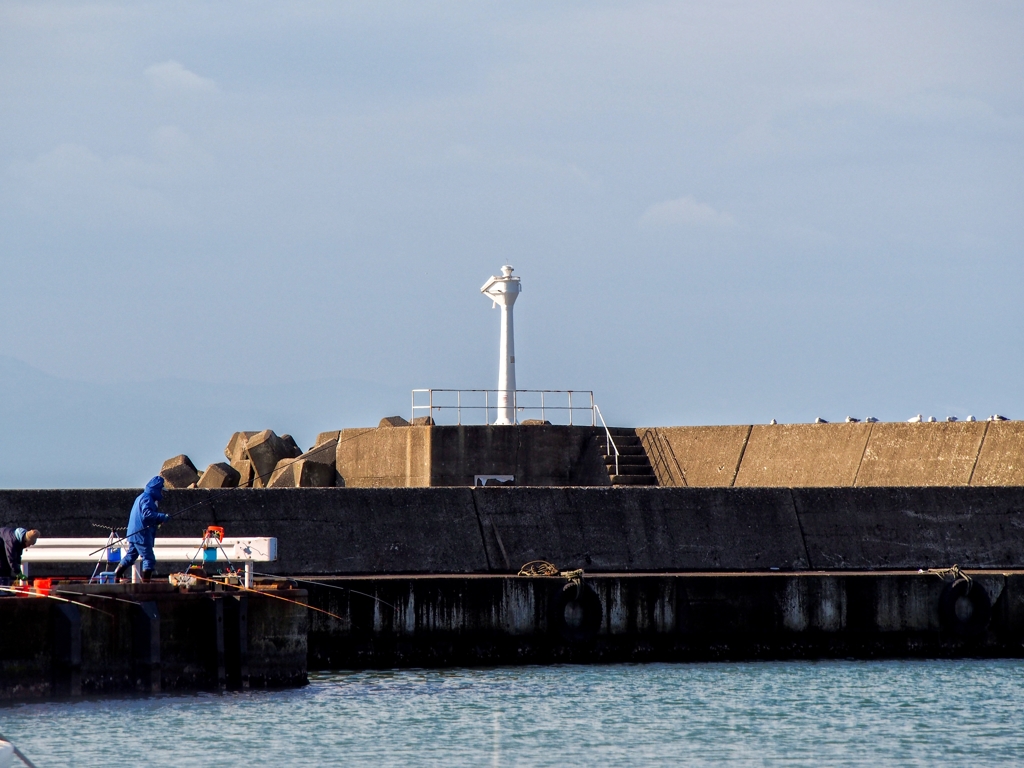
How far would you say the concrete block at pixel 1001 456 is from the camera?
73.9ft

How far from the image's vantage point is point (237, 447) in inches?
1395

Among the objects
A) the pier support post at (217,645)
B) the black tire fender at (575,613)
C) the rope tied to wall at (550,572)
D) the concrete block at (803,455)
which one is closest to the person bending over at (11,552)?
the pier support post at (217,645)

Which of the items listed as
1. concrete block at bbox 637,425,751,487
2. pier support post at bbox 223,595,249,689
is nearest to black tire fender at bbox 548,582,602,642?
pier support post at bbox 223,595,249,689

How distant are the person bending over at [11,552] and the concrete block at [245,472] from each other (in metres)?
16.8

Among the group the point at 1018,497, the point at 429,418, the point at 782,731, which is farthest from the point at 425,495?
the point at 429,418

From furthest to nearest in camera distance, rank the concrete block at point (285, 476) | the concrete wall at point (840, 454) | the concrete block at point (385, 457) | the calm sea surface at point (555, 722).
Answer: the concrete block at point (285, 476)
the concrete block at point (385, 457)
the concrete wall at point (840, 454)
the calm sea surface at point (555, 722)

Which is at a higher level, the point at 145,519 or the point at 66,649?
the point at 145,519

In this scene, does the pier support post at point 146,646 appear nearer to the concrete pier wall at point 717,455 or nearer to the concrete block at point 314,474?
the concrete pier wall at point 717,455

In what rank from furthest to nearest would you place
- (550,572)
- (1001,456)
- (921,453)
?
(921,453)
(1001,456)
(550,572)

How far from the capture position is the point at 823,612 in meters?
19.7

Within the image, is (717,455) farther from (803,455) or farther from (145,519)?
(145,519)

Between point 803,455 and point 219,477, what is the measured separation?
12.6 m

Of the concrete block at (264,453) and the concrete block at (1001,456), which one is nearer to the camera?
the concrete block at (1001,456)

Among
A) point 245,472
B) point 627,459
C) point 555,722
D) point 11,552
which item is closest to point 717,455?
point 627,459
